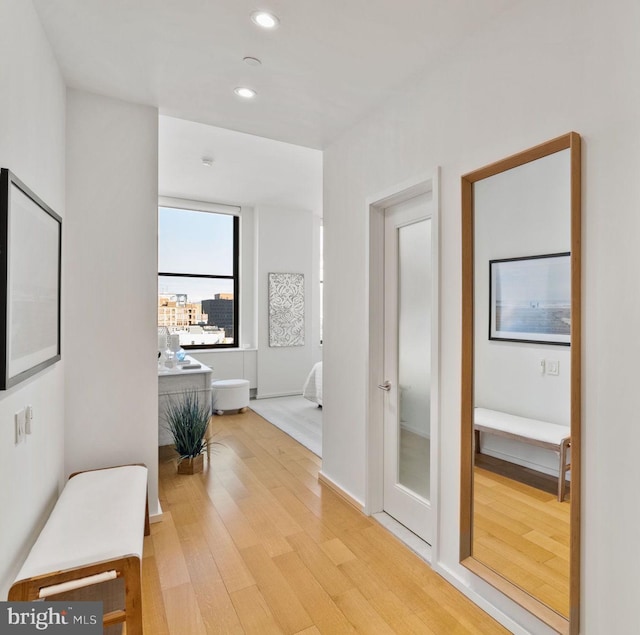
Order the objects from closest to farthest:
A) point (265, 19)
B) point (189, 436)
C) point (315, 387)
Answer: point (265, 19) < point (189, 436) < point (315, 387)

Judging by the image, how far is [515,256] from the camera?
68.8 inches

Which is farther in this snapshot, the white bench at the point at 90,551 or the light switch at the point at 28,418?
the light switch at the point at 28,418

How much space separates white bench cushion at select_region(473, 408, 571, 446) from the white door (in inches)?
18.7

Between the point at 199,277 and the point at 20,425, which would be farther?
the point at 199,277

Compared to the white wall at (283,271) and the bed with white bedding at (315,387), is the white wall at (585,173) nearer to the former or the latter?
the bed with white bedding at (315,387)

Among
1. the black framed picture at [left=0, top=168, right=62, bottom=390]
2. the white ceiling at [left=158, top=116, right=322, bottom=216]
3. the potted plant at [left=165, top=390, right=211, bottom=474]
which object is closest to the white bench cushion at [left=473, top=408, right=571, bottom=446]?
the black framed picture at [left=0, top=168, right=62, bottom=390]

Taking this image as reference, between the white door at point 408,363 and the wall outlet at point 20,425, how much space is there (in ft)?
6.27

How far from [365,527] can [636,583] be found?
1.48 meters

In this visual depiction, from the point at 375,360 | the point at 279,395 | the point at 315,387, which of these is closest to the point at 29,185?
the point at 375,360

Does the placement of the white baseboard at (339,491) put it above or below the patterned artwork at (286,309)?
below

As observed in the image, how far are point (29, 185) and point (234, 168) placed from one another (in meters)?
3.06

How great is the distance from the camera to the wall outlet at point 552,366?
1.58m

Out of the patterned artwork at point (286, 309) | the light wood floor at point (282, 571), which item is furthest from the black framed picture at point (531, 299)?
the patterned artwork at point (286, 309)

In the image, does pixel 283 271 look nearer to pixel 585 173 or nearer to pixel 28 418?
pixel 28 418
